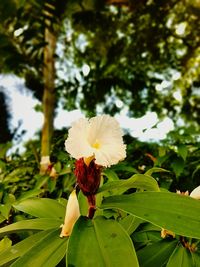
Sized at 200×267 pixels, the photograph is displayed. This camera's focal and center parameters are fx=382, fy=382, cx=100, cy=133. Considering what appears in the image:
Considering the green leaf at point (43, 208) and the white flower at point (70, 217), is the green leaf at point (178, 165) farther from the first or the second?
the white flower at point (70, 217)

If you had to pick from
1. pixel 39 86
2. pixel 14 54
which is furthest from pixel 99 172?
pixel 39 86

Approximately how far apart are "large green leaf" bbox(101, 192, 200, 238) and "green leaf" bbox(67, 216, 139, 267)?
56 mm

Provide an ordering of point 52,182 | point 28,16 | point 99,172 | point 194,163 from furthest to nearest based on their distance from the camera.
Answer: point 28,16, point 194,163, point 52,182, point 99,172

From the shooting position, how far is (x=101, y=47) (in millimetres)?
7516

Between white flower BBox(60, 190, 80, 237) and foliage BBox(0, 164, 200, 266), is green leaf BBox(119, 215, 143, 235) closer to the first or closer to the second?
foliage BBox(0, 164, 200, 266)

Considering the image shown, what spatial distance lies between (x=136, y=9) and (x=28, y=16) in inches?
94.9

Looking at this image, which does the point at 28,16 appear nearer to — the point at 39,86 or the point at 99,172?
the point at 39,86

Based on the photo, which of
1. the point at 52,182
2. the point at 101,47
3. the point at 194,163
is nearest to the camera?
the point at 52,182

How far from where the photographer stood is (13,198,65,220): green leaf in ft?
3.46

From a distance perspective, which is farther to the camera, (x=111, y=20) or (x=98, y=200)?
(x=111, y=20)

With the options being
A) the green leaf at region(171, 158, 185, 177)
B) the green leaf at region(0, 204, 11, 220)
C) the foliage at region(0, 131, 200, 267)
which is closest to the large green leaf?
the foliage at region(0, 131, 200, 267)

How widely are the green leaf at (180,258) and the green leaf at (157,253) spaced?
0.03m

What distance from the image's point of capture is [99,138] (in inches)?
39.6

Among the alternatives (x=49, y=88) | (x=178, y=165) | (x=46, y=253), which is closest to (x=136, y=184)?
(x=46, y=253)
